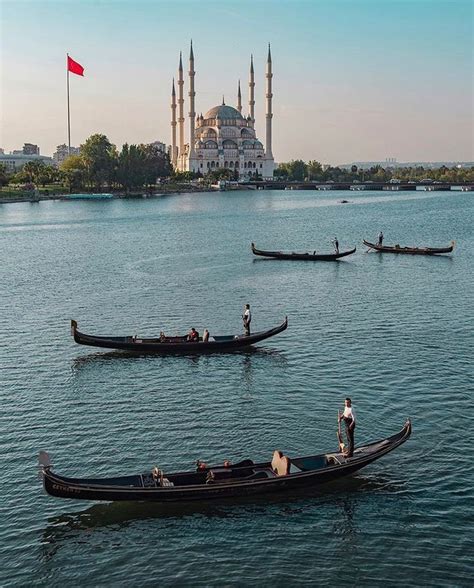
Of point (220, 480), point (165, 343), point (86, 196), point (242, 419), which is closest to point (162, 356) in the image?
point (165, 343)

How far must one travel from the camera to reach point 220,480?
953 inches

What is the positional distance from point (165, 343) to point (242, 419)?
1043cm

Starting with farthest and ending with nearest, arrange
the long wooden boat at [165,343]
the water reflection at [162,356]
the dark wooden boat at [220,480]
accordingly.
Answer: the long wooden boat at [165,343] → the water reflection at [162,356] → the dark wooden boat at [220,480]

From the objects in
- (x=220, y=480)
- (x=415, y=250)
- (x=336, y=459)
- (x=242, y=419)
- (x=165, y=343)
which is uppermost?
(x=415, y=250)

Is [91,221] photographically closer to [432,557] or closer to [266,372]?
[266,372]

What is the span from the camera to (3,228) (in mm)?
121000

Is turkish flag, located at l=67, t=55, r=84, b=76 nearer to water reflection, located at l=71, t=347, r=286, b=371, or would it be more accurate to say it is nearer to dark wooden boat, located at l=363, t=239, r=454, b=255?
dark wooden boat, located at l=363, t=239, r=454, b=255

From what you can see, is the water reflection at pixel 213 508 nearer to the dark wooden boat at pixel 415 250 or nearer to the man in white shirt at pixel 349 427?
the man in white shirt at pixel 349 427

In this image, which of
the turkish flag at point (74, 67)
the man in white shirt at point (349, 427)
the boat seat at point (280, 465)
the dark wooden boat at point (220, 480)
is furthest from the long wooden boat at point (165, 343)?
the turkish flag at point (74, 67)

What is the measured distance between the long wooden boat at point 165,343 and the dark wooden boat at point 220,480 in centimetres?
1539

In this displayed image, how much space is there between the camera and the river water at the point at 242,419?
21.5 meters

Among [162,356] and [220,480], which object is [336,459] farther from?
[162,356]

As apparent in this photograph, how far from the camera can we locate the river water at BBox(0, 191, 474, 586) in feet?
70.4

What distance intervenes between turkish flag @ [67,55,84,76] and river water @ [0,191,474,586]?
419 ft
